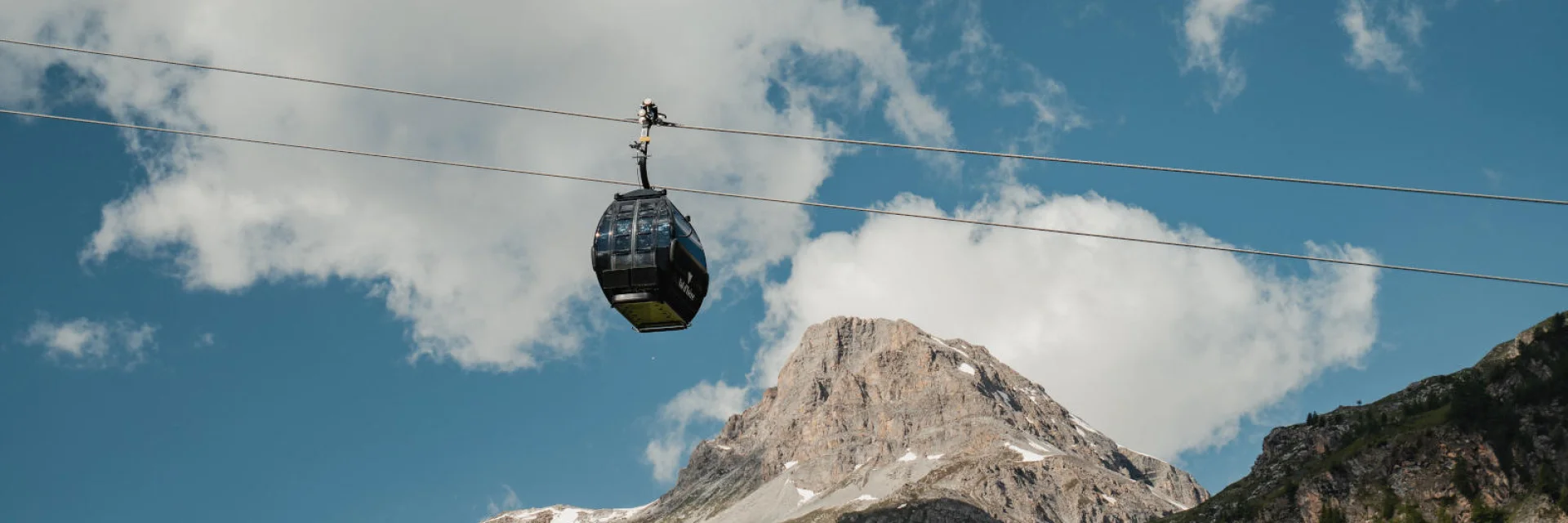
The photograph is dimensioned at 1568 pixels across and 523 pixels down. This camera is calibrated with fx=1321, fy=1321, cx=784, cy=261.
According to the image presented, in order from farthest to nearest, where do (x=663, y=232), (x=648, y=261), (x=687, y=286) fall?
(x=687, y=286) < (x=663, y=232) < (x=648, y=261)

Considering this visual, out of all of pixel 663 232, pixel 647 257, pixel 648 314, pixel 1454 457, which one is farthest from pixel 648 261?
pixel 1454 457

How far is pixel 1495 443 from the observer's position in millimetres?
160625

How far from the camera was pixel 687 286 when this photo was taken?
35062mm

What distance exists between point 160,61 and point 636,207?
1195 cm

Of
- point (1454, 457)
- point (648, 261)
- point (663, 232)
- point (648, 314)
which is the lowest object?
point (648, 314)

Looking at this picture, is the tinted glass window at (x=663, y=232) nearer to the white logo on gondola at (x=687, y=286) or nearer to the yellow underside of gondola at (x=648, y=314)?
the white logo on gondola at (x=687, y=286)

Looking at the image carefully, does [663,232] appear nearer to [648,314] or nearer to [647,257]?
[647,257]

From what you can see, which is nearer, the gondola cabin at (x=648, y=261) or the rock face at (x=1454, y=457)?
the gondola cabin at (x=648, y=261)

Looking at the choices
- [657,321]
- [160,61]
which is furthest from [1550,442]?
[160,61]

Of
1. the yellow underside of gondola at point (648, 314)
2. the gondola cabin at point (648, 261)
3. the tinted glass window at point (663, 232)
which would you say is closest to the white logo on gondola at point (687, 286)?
the gondola cabin at point (648, 261)

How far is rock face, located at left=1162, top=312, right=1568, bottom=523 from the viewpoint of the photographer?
512 ft

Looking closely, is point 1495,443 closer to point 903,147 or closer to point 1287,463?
point 1287,463

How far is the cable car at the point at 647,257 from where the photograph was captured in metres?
33.7

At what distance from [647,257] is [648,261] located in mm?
111
